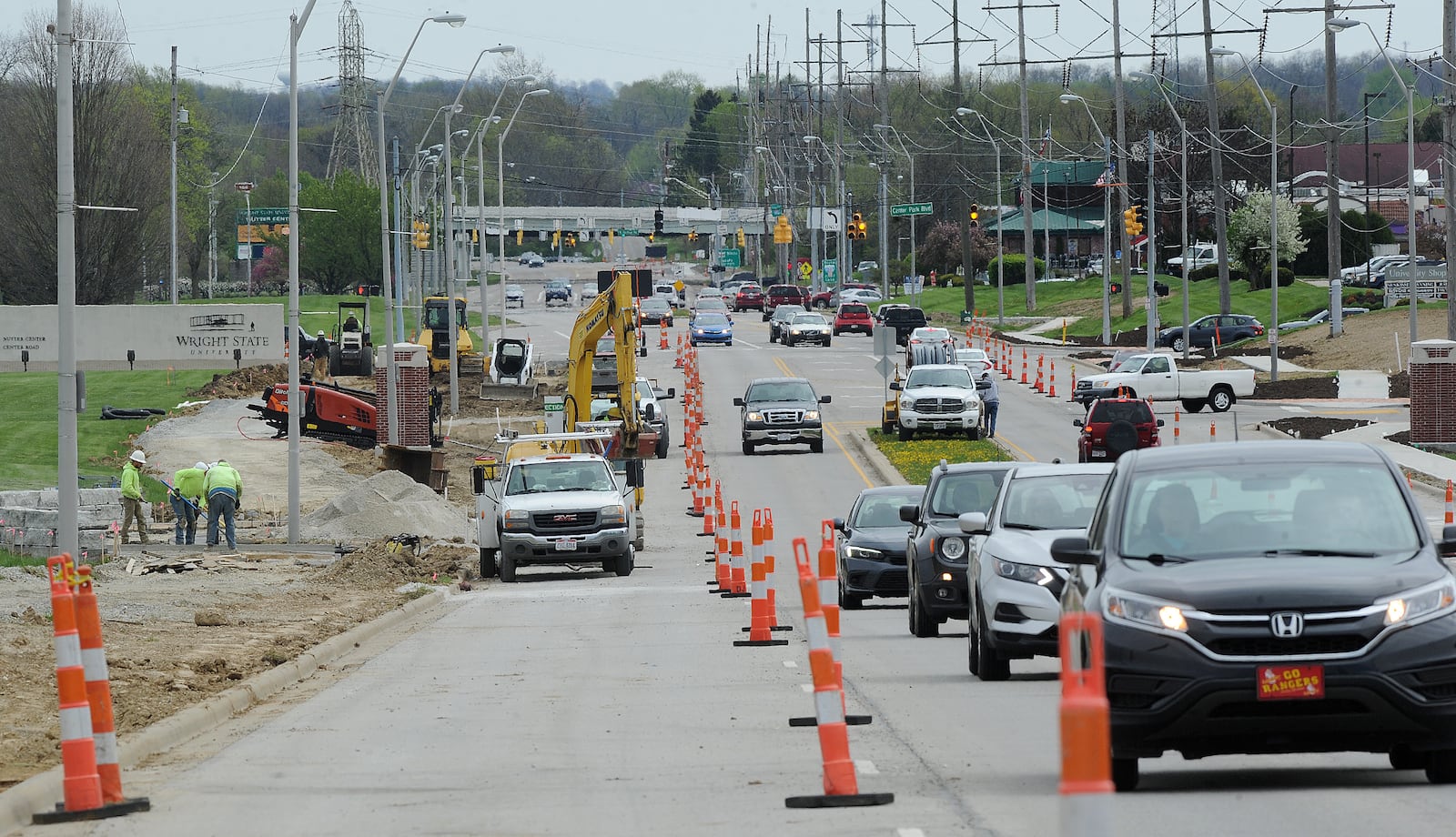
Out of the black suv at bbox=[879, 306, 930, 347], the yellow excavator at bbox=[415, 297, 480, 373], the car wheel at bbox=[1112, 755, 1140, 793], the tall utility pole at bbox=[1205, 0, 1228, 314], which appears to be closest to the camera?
the car wheel at bbox=[1112, 755, 1140, 793]

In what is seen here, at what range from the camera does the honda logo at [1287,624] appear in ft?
28.8

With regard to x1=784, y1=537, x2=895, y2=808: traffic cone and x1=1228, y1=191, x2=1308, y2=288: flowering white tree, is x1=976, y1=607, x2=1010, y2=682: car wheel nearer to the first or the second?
x1=784, y1=537, x2=895, y2=808: traffic cone

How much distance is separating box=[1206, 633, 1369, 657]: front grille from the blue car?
255 feet

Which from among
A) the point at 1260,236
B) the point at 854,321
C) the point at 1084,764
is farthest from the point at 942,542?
the point at 1260,236

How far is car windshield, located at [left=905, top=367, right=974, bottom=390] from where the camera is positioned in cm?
5000

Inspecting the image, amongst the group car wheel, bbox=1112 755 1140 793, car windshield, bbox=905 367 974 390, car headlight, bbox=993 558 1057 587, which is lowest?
car wheel, bbox=1112 755 1140 793

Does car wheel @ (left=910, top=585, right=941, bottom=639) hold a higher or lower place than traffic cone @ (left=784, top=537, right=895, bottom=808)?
lower

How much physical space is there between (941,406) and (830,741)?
40.2 metres

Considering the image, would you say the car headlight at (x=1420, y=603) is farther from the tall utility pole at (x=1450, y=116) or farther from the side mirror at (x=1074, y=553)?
the tall utility pole at (x=1450, y=116)

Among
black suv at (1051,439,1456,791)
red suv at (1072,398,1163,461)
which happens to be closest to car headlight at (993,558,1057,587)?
black suv at (1051,439,1456,791)

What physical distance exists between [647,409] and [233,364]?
23.3 meters

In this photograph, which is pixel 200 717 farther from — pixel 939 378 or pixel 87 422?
pixel 87 422

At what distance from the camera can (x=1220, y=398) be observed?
184 ft

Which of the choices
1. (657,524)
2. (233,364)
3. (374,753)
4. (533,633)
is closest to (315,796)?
(374,753)
